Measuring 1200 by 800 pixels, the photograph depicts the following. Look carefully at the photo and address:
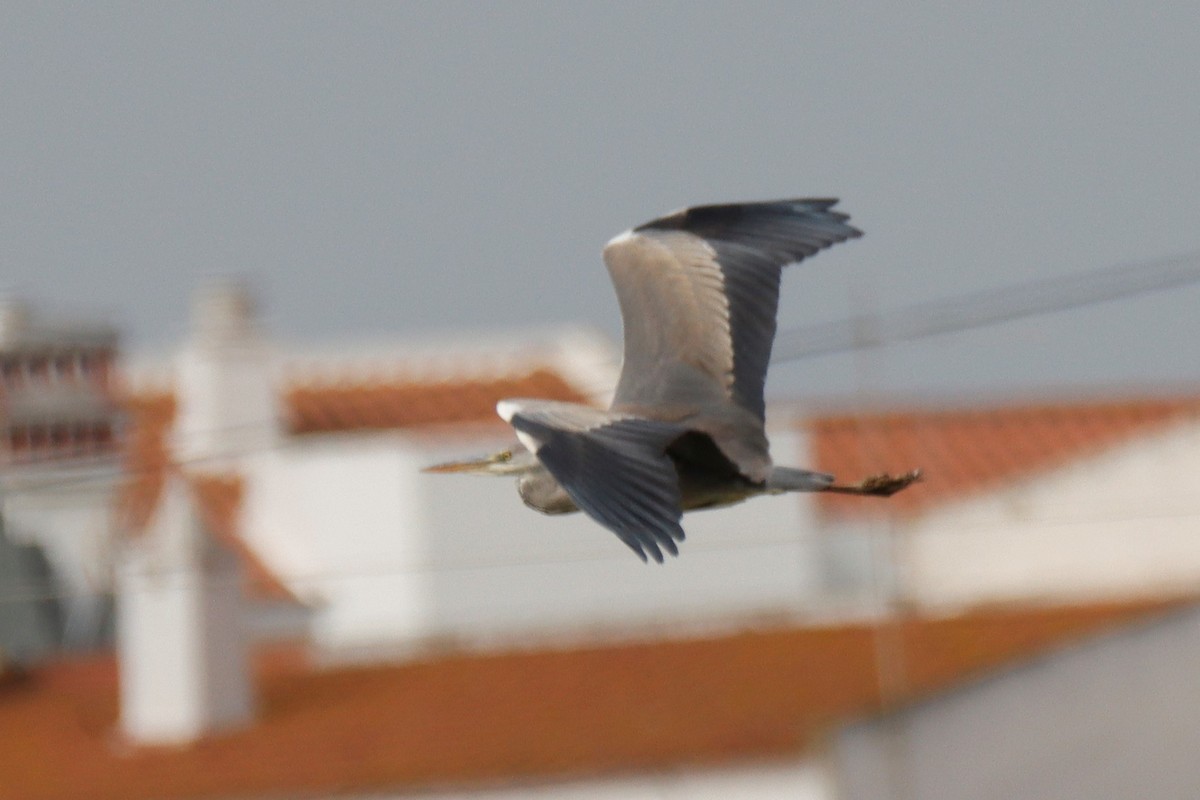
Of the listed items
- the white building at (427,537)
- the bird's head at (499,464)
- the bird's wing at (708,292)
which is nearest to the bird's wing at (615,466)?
the bird's head at (499,464)

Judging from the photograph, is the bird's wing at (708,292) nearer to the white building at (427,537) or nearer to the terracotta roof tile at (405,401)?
the white building at (427,537)

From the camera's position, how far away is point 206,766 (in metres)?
16.9

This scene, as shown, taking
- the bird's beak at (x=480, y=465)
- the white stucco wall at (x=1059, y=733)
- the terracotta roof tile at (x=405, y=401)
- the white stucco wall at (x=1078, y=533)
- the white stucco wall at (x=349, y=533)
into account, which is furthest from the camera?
the terracotta roof tile at (x=405, y=401)

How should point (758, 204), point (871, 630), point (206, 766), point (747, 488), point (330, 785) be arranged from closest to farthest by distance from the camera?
point (747, 488) < point (758, 204) < point (330, 785) < point (206, 766) < point (871, 630)

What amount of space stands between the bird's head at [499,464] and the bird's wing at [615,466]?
0.45 metres

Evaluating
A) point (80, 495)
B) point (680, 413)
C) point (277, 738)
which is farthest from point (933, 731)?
point (80, 495)

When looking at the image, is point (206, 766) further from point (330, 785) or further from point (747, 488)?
point (747, 488)

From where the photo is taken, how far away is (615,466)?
639 cm

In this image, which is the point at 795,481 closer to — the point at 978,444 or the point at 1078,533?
the point at 1078,533

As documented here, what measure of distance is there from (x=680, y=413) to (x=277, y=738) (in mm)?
10887

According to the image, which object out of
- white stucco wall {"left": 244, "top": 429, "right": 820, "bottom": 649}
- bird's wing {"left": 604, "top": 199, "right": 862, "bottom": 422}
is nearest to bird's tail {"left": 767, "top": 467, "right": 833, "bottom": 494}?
bird's wing {"left": 604, "top": 199, "right": 862, "bottom": 422}

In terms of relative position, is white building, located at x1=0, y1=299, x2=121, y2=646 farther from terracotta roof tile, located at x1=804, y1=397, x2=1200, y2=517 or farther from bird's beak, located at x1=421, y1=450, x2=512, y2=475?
bird's beak, located at x1=421, y1=450, x2=512, y2=475

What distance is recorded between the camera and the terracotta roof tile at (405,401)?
24.2 metres

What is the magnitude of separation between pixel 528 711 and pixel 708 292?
9.97 m
